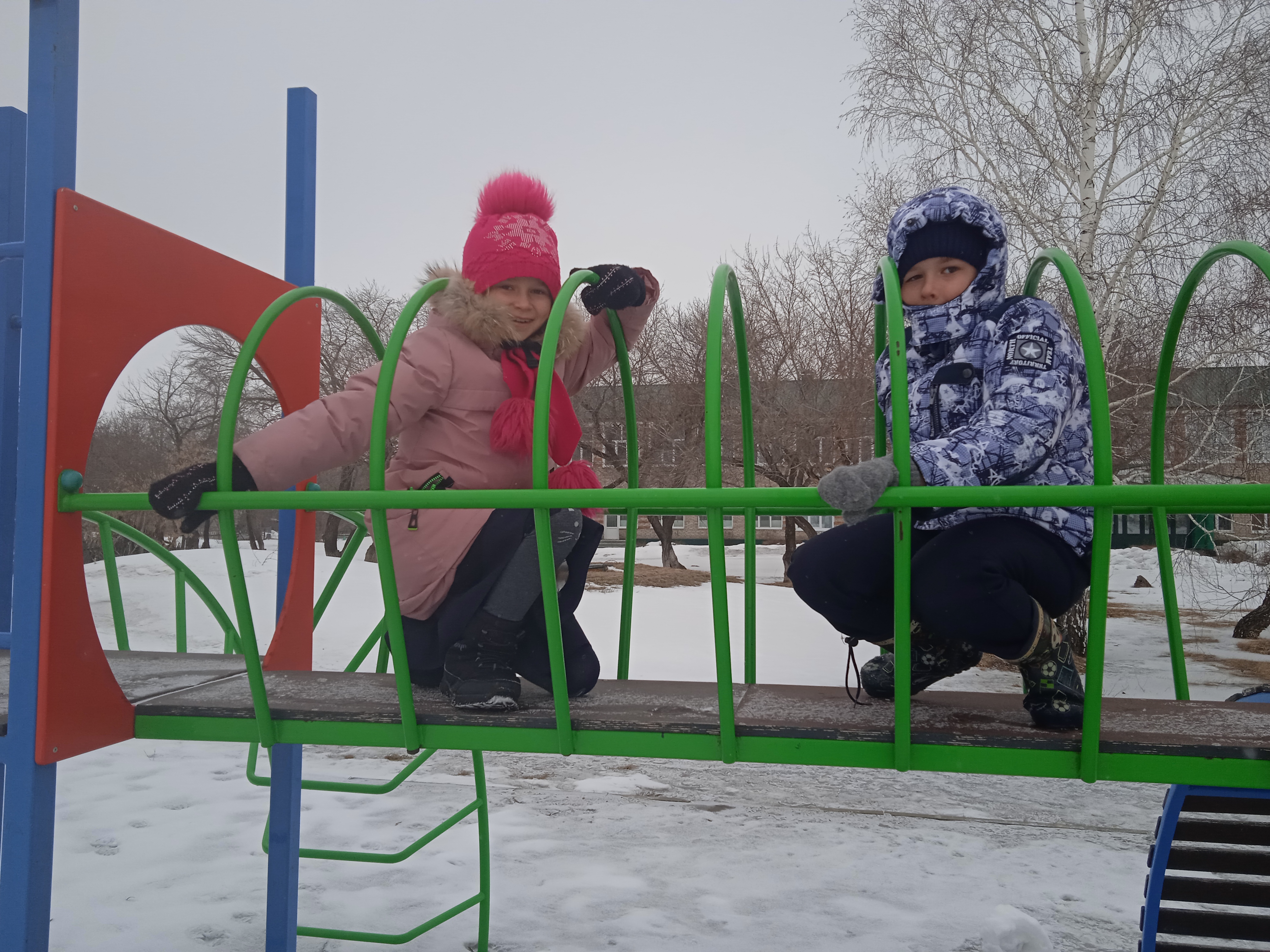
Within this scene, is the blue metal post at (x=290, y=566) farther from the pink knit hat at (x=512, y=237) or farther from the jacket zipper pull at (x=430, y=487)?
the jacket zipper pull at (x=430, y=487)

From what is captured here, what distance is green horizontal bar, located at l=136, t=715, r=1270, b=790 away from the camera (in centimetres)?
158

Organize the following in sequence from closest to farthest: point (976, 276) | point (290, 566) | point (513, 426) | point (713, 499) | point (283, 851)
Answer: point (713, 499)
point (976, 276)
point (513, 426)
point (283, 851)
point (290, 566)

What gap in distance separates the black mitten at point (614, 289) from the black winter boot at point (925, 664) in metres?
1.05

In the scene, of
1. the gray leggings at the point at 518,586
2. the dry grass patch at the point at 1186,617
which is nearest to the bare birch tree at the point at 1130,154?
the dry grass patch at the point at 1186,617

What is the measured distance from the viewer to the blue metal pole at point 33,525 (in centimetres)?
177

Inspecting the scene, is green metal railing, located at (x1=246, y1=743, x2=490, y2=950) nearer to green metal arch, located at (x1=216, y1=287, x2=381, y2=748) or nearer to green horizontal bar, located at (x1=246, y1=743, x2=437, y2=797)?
green horizontal bar, located at (x1=246, y1=743, x2=437, y2=797)

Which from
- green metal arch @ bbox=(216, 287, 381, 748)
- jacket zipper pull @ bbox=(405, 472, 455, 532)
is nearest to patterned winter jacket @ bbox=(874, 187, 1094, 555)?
jacket zipper pull @ bbox=(405, 472, 455, 532)

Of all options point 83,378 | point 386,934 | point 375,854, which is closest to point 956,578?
point 83,378

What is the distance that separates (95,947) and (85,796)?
1938mm

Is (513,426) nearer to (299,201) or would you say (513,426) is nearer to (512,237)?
(512,237)

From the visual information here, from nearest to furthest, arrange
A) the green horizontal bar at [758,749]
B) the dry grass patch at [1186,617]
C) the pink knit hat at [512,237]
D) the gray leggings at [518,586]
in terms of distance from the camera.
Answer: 1. the green horizontal bar at [758,749]
2. the gray leggings at [518,586]
3. the pink knit hat at [512,237]
4. the dry grass patch at [1186,617]

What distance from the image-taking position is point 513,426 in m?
2.21

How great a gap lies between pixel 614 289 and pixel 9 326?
1.55 m

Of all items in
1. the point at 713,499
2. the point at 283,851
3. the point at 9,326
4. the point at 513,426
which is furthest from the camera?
the point at 283,851
